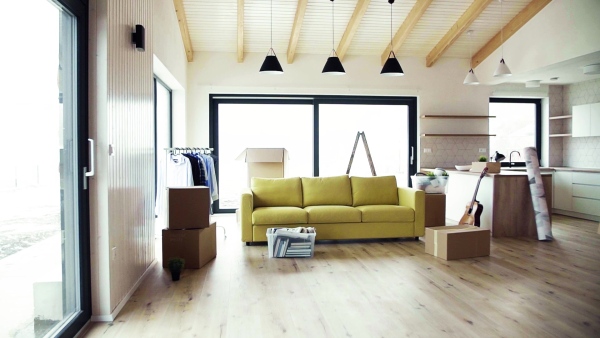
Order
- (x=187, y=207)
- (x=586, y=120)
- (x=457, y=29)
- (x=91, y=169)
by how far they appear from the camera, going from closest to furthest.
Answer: (x=91, y=169)
(x=187, y=207)
(x=457, y=29)
(x=586, y=120)

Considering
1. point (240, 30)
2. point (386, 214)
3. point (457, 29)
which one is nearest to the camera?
point (386, 214)

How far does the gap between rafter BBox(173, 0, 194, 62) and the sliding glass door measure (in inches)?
153

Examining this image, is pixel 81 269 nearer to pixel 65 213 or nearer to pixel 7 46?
pixel 65 213

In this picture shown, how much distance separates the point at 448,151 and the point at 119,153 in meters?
6.79

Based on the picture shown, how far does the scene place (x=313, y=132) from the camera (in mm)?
8391

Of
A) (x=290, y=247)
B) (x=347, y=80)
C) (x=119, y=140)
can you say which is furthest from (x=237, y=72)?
(x=119, y=140)

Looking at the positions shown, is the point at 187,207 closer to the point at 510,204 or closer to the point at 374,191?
the point at 374,191

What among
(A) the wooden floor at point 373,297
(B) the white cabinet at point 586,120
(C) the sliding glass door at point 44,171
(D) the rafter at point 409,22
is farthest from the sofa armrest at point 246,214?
(B) the white cabinet at point 586,120

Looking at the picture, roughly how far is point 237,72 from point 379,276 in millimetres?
5218

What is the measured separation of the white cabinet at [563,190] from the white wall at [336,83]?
5.24 feet

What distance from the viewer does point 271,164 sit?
6715 millimetres

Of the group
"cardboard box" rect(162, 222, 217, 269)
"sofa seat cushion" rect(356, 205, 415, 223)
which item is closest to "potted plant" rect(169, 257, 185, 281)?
"cardboard box" rect(162, 222, 217, 269)

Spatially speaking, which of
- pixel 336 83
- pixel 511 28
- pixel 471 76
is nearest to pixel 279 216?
pixel 336 83

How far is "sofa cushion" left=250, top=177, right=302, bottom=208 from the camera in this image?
5.74 m
